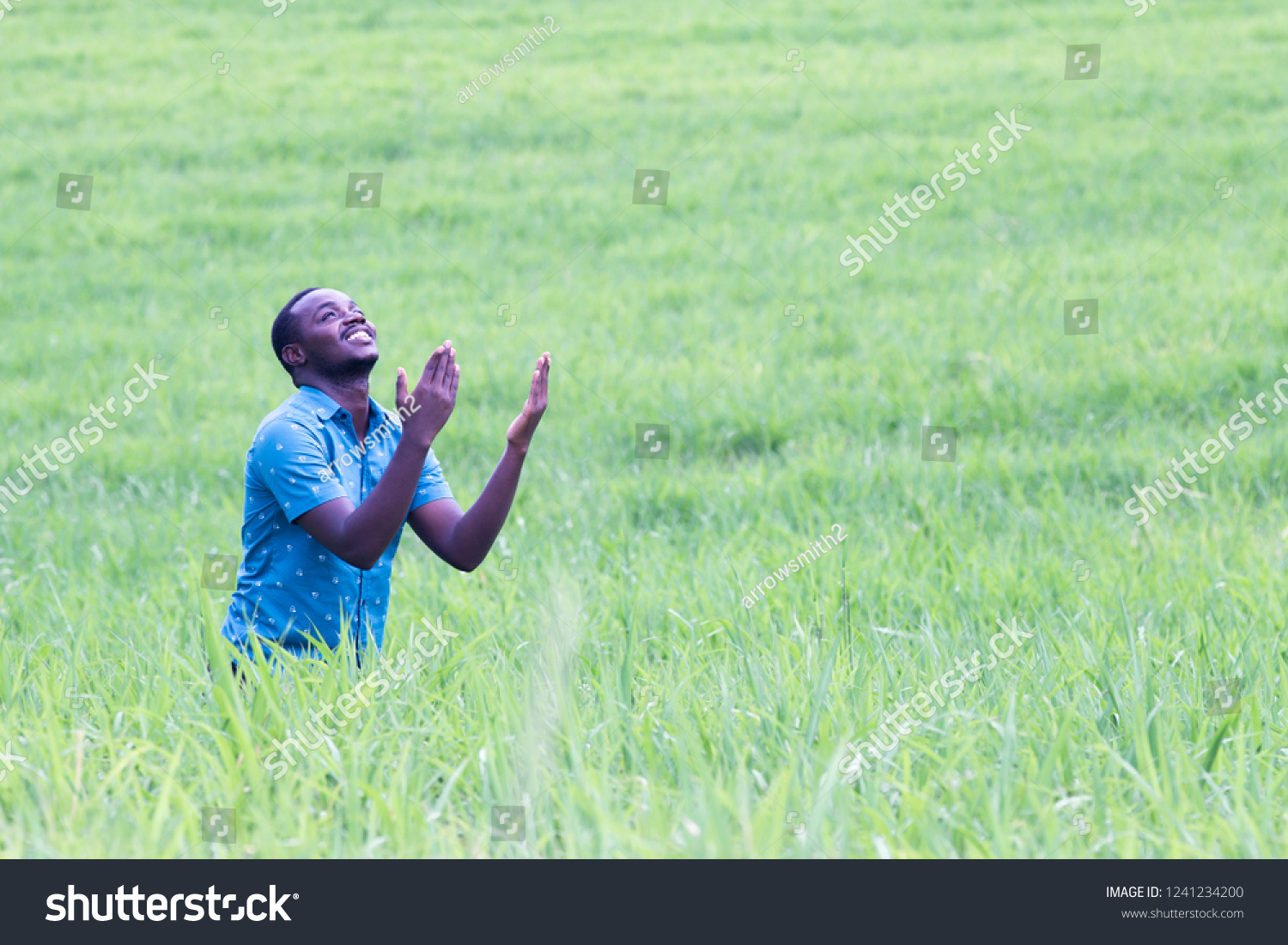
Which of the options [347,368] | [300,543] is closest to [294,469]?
[300,543]

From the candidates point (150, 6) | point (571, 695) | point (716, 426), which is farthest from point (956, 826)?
point (150, 6)

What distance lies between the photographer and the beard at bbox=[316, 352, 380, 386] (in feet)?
9.80

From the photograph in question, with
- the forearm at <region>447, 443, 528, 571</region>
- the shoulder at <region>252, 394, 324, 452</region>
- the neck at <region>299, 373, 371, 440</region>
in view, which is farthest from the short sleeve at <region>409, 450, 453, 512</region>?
the shoulder at <region>252, 394, 324, 452</region>

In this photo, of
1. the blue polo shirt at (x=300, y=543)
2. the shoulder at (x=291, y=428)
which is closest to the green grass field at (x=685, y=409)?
the blue polo shirt at (x=300, y=543)

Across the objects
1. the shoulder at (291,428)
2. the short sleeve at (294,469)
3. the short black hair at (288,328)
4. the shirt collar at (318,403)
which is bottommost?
the short sleeve at (294,469)

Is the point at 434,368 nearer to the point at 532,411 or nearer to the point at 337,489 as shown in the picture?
the point at 532,411

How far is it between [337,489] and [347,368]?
377 mm

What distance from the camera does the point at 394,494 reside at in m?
2.69

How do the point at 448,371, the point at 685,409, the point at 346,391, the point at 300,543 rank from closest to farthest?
the point at 448,371 → the point at 300,543 → the point at 346,391 → the point at 685,409

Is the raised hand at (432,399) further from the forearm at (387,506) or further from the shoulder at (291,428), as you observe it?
the shoulder at (291,428)

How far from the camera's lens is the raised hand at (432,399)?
8.91 feet

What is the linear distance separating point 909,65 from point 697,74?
2.73m

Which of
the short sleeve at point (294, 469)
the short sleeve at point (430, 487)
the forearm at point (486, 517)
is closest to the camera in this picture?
the short sleeve at point (294, 469)

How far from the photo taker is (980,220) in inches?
401
